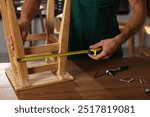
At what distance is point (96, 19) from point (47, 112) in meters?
0.75

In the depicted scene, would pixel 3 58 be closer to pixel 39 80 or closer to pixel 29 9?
pixel 29 9

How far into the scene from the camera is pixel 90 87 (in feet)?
3.83

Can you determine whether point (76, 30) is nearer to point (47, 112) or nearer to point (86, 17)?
point (86, 17)

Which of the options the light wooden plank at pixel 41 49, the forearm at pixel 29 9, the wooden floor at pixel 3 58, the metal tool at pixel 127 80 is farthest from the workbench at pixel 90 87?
the wooden floor at pixel 3 58

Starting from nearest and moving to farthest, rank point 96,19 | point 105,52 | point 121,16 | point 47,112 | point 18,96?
point 47,112, point 18,96, point 105,52, point 96,19, point 121,16

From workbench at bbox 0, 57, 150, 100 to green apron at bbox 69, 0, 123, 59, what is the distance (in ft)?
0.90

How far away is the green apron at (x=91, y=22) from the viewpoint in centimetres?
158

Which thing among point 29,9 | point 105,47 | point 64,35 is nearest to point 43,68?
point 64,35

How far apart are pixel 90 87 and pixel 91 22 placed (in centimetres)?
54

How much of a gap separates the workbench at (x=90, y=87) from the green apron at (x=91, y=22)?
10.8 inches

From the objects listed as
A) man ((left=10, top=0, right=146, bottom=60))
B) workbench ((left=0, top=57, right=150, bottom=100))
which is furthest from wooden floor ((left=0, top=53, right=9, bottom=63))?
workbench ((left=0, top=57, right=150, bottom=100))

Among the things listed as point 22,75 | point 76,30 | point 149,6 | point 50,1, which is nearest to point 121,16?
point 149,6

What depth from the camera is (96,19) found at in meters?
1.60

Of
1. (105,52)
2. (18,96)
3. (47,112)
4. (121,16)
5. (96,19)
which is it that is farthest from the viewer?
(121,16)
